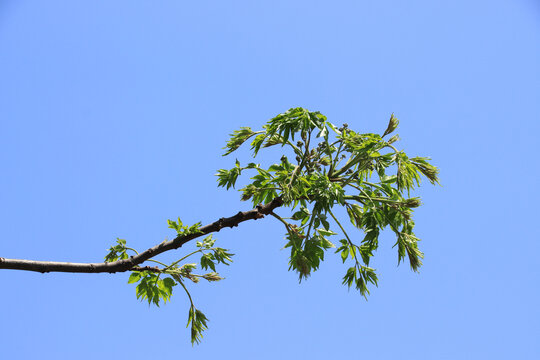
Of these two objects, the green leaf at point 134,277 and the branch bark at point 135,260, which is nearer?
the branch bark at point 135,260

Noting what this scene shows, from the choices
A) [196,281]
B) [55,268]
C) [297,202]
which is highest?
[297,202]

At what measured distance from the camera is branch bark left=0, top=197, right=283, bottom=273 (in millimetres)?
4797

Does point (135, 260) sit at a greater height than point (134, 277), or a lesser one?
lesser

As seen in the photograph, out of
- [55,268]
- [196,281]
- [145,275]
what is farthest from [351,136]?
[55,268]

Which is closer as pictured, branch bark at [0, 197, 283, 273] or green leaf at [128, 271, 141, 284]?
branch bark at [0, 197, 283, 273]

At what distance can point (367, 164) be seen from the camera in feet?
17.4

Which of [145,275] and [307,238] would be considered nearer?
[307,238]

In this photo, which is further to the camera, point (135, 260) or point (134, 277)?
point (134, 277)

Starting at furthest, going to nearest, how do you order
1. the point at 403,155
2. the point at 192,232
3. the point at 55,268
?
the point at 403,155 → the point at 192,232 → the point at 55,268

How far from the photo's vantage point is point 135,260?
17.2 ft

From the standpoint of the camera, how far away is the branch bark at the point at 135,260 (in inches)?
189

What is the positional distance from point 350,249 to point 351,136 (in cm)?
126

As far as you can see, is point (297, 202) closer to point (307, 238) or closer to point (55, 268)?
point (307, 238)

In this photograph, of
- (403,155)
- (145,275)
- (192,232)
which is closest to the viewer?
(192,232)
